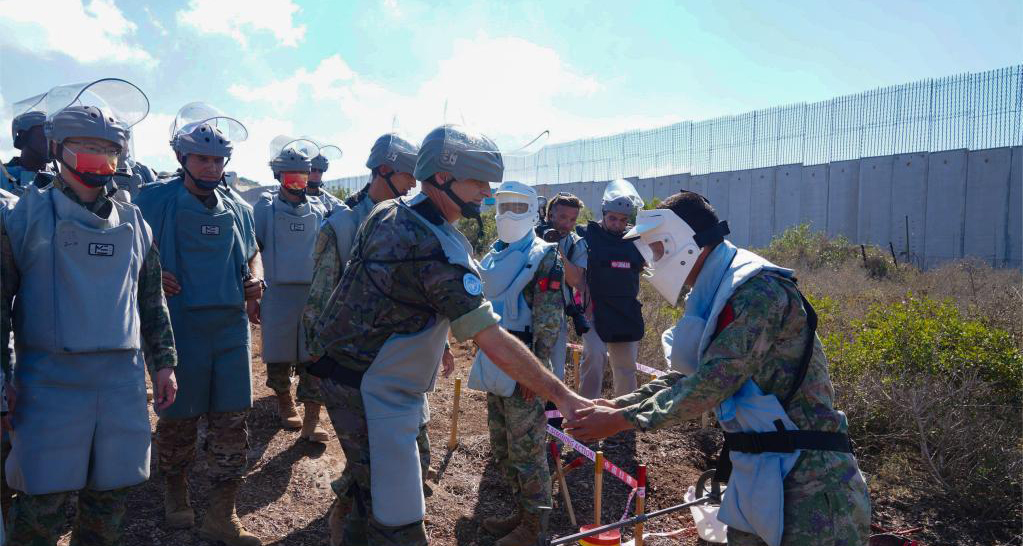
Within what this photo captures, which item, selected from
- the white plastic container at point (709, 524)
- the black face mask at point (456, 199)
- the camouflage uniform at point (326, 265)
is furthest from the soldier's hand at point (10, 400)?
the white plastic container at point (709, 524)

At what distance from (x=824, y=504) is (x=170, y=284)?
3.41m

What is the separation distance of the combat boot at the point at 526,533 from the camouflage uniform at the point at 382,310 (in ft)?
5.55

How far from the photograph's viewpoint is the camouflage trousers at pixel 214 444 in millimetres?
3928

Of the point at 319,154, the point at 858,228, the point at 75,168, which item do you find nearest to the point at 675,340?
the point at 75,168

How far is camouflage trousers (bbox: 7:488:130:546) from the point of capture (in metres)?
2.78

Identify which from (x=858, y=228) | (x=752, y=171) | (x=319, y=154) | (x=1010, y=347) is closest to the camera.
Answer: (x=1010, y=347)

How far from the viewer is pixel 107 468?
9.46 ft

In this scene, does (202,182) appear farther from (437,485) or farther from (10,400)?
(437,485)

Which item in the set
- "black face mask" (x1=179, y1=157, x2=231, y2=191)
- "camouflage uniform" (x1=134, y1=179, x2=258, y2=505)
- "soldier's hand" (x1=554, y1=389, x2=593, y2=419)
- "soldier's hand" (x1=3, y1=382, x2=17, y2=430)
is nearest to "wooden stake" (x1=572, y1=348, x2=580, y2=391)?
"camouflage uniform" (x1=134, y1=179, x2=258, y2=505)

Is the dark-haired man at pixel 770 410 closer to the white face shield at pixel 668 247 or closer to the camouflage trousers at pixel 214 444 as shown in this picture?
the white face shield at pixel 668 247

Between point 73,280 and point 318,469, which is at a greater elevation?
point 73,280

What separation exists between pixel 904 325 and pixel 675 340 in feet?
13.8

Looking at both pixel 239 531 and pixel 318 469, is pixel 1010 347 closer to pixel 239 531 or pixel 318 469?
pixel 318 469

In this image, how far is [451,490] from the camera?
5094 mm
